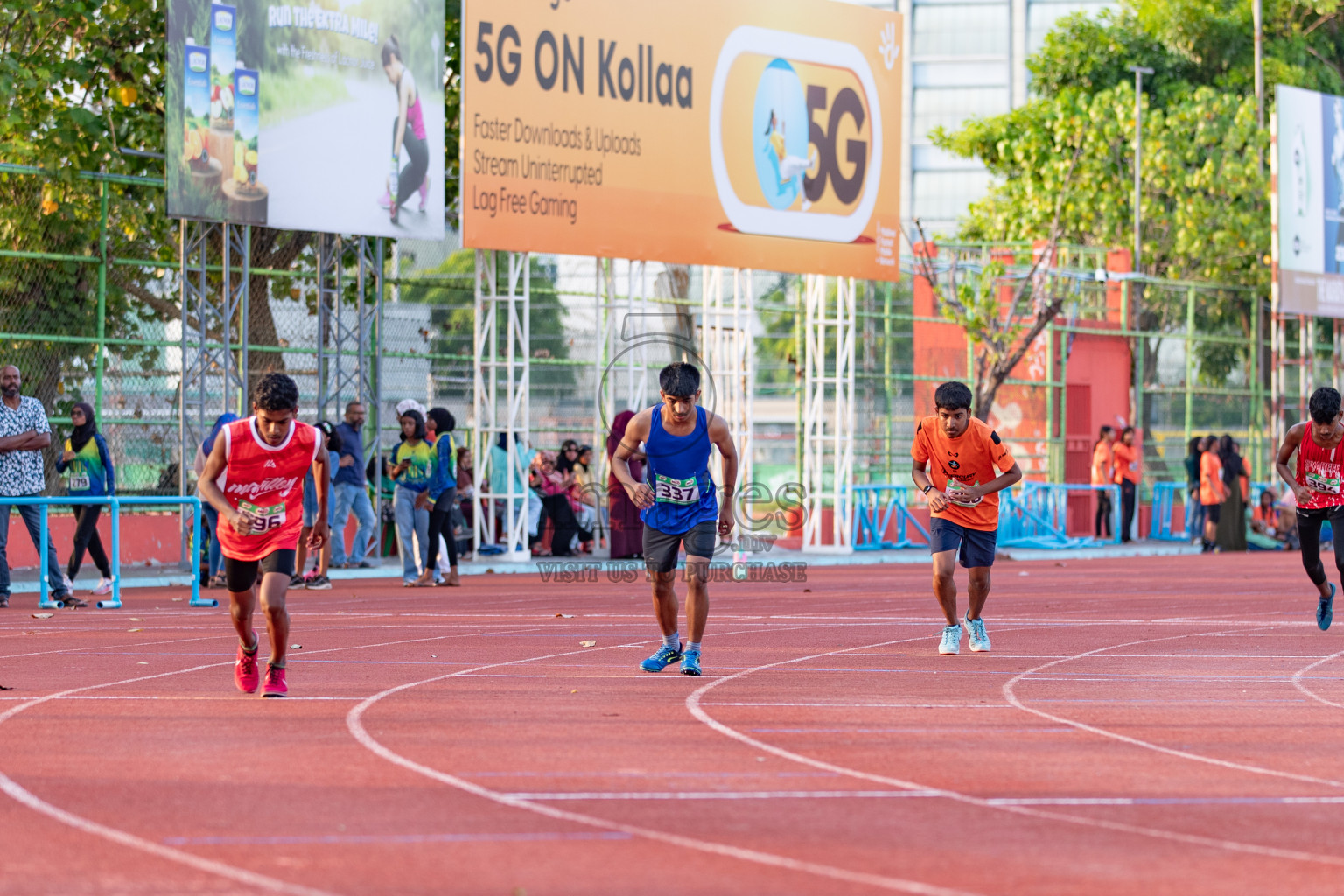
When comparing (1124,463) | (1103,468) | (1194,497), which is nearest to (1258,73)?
(1194,497)

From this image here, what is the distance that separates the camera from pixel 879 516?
2825 centimetres

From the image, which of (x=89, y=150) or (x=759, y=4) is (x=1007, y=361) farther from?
(x=89, y=150)

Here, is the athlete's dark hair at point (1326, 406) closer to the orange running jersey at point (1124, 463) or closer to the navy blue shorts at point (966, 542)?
the navy blue shorts at point (966, 542)

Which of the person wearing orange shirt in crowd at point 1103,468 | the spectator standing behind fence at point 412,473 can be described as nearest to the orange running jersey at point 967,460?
the spectator standing behind fence at point 412,473

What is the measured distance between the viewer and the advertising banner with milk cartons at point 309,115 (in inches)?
770

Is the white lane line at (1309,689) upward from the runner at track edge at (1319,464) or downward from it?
downward

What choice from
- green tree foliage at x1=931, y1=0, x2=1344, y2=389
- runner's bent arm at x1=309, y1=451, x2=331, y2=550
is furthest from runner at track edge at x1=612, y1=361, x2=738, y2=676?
green tree foliage at x1=931, y1=0, x2=1344, y2=389

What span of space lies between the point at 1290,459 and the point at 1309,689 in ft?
10.7

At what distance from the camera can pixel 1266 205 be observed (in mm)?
36938

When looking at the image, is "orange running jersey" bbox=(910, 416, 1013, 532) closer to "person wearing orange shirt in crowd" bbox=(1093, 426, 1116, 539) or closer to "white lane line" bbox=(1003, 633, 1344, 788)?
"white lane line" bbox=(1003, 633, 1344, 788)

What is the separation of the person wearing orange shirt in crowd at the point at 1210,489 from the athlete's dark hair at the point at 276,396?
74.6 ft

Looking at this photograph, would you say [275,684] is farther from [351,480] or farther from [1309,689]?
[351,480]

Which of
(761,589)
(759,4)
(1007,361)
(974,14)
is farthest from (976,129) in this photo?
(974,14)

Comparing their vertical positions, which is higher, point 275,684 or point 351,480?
point 351,480
